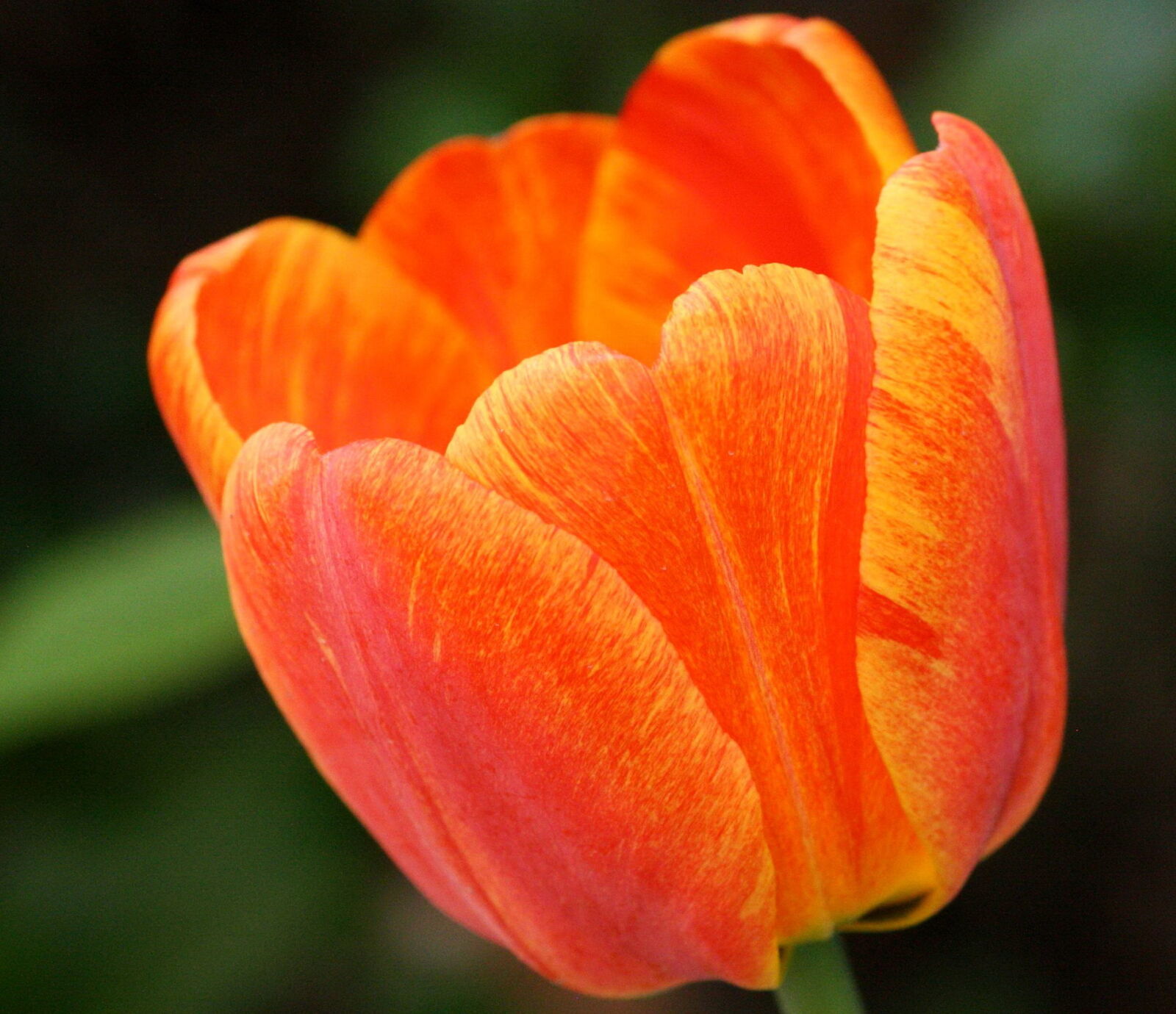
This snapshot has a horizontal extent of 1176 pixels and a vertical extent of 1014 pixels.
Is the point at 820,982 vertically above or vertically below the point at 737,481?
below

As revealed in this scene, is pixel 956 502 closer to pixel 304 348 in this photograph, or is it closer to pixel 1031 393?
pixel 1031 393

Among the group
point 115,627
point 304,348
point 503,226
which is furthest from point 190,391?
point 115,627

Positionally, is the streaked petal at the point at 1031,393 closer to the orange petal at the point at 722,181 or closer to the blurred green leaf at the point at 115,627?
the orange petal at the point at 722,181

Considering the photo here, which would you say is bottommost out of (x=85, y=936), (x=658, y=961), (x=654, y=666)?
(x=85, y=936)

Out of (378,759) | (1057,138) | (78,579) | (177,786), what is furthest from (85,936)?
(1057,138)

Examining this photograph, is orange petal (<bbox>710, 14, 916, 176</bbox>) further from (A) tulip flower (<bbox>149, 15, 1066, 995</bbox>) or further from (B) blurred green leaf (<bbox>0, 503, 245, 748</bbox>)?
(B) blurred green leaf (<bbox>0, 503, 245, 748</bbox>)

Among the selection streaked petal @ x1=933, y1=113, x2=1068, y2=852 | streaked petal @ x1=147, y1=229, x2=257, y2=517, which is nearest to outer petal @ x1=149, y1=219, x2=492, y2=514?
streaked petal @ x1=147, y1=229, x2=257, y2=517

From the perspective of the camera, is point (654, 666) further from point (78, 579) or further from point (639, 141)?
point (78, 579)
